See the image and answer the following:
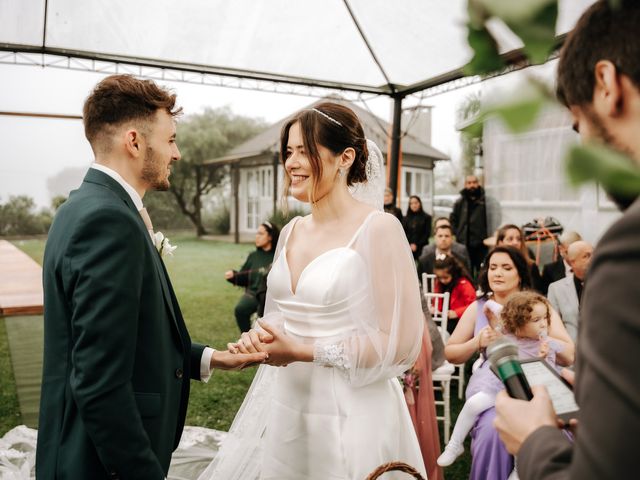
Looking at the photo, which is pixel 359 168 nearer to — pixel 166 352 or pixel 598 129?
pixel 166 352

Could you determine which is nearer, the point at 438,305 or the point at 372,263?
the point at 372,263

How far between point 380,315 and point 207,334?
6.73m

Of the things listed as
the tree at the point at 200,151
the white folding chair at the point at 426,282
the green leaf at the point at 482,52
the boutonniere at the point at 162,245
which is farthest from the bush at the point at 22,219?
the green leaf at the point at 482,52

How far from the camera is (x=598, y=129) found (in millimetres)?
806

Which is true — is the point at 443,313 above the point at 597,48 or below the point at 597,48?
below

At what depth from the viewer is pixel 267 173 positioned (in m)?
25.9

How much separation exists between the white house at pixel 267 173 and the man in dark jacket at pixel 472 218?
15.2 m

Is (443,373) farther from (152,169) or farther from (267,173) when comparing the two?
(267,173)

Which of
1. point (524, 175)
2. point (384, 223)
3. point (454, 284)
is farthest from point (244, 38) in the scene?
point (384, 223)

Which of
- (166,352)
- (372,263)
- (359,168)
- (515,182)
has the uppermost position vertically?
(515,182)

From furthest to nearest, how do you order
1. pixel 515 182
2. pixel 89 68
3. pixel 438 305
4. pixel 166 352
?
pixel 515 182 < pixel 89 68 < pixel 438 305 < pixel 166 352

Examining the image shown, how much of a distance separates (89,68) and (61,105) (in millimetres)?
2863

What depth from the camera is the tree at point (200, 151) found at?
28.8 metres

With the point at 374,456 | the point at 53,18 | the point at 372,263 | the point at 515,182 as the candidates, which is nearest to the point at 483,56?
the point at 372,263
